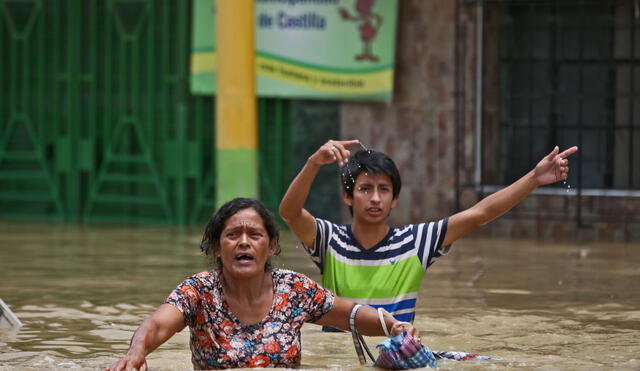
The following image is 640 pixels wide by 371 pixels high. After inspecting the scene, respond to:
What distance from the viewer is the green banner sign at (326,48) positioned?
1355cm

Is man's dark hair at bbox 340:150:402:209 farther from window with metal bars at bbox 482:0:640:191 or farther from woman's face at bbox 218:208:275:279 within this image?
window with metal bars at bbox 482:0:640:191

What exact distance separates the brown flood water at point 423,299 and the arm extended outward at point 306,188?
2.07 feet

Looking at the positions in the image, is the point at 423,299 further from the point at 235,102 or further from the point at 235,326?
the point at 235,102

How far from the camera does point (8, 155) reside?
1504 cm

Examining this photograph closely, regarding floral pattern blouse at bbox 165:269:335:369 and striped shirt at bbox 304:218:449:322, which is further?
striped shirt at bbox 304:218:449:322

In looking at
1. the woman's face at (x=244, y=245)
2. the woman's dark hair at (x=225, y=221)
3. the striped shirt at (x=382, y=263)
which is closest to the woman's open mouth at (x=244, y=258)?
the woman's face at (x=244, y=245)

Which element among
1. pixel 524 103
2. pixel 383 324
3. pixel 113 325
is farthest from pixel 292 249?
pixel 383 324

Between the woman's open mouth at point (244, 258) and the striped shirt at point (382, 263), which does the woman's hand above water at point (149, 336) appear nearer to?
the woman's open mouth at point (244, 258)

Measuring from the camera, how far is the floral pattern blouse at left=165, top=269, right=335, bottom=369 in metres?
5.07

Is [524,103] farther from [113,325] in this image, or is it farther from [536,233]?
[113,325]

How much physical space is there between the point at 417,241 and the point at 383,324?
943mm

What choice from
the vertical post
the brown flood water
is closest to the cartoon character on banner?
the vertical post

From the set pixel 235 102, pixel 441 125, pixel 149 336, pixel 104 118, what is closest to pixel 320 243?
pixel 149 336

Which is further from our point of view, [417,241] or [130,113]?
[130,113]
